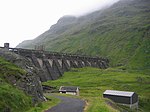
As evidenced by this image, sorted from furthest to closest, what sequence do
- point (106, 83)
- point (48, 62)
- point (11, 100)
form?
point (48, 62) → point (106, 83) → point (11, 100)

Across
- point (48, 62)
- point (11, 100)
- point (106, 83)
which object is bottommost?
point (106, 83)

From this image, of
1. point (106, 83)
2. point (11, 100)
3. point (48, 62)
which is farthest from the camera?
point (48, 62)

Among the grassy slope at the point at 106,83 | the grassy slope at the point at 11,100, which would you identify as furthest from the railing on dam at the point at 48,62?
the grassy slope at the point at 11,100

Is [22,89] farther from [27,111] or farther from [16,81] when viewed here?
[27,111]

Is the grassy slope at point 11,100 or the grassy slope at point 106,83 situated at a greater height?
the grassy slope at point 11,100

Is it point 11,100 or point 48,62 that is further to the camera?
point 48,62

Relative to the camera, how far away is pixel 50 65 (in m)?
161

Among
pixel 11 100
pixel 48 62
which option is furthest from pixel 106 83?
pixel 11 100

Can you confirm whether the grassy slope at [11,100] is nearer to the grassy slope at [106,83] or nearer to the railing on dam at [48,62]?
the grassy slope at [106,83]

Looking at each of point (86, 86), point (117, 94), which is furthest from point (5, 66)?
point (86, 86)

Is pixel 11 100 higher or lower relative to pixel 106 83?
higher

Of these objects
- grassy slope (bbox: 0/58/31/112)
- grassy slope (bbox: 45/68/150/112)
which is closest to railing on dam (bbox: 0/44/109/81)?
grassy slope (bbox: 45/68/150/112)

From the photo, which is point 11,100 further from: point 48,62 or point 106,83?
point 48,62

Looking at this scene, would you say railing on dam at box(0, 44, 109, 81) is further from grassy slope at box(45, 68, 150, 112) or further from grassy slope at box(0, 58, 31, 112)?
grassy slope at box(0, 58, 31, 112)
